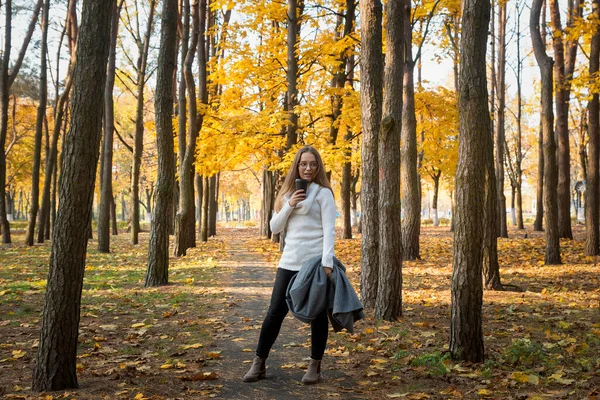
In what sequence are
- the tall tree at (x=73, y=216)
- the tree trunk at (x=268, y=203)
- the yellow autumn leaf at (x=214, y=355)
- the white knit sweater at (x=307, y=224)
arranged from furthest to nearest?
the tree trunk at (x=268, y=203) < the yellow autumn leaf at (x=214, y=355) < the white knit sweater at (x=307, y=224) < the tall tree at (x=73, y=216)

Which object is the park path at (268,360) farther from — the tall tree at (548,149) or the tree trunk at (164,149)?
the tall tree at (548,149)

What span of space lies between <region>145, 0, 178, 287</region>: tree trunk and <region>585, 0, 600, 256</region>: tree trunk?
33.4 feet

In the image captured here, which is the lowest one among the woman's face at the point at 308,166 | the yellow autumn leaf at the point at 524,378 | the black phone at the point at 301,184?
the yellow autumn leaf at the point at 524,378

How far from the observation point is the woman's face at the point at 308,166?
461cm

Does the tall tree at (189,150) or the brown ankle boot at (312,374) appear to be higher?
the tall tree at (189,150)

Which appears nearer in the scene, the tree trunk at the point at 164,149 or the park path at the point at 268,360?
the park path at the point at 268,360

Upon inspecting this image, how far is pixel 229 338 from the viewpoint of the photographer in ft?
19.9

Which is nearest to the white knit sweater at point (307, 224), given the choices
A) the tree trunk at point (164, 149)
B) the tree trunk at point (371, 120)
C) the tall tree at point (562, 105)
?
the tree trunk at point (371, 120)

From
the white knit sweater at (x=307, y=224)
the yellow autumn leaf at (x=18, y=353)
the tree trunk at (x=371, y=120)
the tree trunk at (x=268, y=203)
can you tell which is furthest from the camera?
the tree trunk at (x=268, y=203)

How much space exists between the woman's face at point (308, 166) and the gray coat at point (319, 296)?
30.5 inches

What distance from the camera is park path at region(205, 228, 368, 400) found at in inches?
168

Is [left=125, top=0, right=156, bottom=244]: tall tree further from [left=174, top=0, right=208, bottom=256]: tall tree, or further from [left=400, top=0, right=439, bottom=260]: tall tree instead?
[left=400, top=0, right=439, bottom=260]: tall tree

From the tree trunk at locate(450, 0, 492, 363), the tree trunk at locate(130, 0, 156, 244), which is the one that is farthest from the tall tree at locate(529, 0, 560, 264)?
the tree trunk at locate(130, 0, 156, 244)

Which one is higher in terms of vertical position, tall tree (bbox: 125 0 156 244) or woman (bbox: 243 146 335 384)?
tall tree (bbox: 125 0 156 244)
